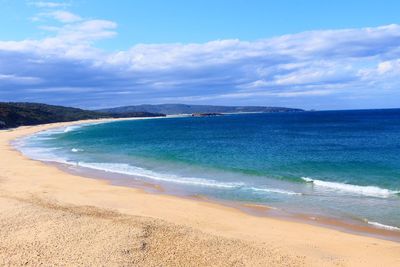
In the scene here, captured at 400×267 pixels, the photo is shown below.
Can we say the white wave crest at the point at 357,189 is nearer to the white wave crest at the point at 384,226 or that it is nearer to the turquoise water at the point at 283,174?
the turquoise water at the point at 283,174

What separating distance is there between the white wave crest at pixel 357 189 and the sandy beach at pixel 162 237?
277 inches

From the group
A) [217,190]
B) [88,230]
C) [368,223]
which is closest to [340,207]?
[368,223]

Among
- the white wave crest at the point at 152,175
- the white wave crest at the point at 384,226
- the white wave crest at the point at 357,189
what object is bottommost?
the white wave crest at the point at 152,175

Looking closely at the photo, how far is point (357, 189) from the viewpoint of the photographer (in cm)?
2203

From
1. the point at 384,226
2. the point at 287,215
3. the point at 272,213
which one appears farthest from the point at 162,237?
the point at 384,226

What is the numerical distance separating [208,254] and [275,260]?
186cm

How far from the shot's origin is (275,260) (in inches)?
452

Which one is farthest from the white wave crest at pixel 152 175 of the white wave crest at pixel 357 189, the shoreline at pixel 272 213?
the white wave crest at pixel 357 189

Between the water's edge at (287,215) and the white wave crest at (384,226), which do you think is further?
the white wave crest at (384,226)

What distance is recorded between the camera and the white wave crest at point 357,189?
20.8 meters

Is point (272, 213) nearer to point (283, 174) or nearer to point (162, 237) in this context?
point (162, 237)

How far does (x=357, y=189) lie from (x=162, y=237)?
1299 cm

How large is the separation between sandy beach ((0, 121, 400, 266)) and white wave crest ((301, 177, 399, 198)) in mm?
7038

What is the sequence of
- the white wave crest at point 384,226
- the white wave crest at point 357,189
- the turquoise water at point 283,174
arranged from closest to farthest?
the white wave crest at point 384,226 → the turquoise water at point 283,174 → the white wave crest at point 357,189
